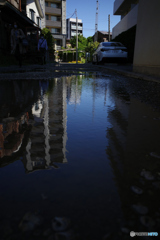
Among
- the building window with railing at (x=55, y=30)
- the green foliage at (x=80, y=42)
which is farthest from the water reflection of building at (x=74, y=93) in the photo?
the green foliage at (x=80, y=42)

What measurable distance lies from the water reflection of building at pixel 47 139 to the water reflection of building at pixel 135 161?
0.32 metres

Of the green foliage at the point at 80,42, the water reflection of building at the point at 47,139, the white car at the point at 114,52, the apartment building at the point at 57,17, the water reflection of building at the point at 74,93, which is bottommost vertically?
the water reflection of building at the point at 47,139

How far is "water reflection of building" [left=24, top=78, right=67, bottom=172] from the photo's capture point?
1.16m

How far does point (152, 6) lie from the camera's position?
6324 millimetres

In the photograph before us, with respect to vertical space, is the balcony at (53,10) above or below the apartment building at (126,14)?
above

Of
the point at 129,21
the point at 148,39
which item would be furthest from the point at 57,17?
the point at 148,39

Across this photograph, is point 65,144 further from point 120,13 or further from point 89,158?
point 120,13

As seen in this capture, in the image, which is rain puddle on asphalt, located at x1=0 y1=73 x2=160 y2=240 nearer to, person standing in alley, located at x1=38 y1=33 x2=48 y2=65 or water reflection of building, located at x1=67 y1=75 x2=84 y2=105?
water reflection of building, located at x1=67 y1=75 x2=84 y2=105

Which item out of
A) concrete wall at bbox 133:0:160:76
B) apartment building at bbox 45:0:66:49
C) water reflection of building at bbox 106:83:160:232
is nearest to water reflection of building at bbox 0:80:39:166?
water reflection of building at bbox 106:83:160:232

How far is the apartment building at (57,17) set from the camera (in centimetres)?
4056

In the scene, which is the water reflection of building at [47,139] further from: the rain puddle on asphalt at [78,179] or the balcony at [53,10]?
the balcony at [53,10]

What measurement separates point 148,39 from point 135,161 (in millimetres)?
6356

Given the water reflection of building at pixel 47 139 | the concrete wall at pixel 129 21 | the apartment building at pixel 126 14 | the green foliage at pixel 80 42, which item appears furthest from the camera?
the green foliage at pixel 80 42

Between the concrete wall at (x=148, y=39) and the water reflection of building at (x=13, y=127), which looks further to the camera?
the concrete wall at (x=148, y=39)
